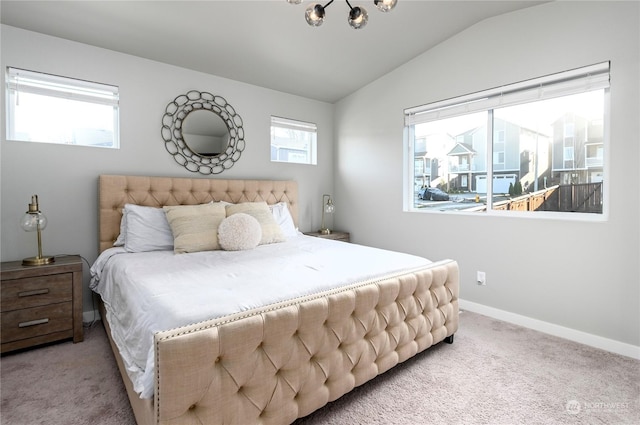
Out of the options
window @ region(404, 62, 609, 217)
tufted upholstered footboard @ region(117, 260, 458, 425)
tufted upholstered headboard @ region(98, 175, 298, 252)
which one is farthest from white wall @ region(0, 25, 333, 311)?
window @ region(404, 62, 609, 217)

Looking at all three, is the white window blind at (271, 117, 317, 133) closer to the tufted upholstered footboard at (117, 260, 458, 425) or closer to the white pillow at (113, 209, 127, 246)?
the white pillow at (113, 209, 127, 246)

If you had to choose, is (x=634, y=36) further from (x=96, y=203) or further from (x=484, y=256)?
(x=96, y=203)

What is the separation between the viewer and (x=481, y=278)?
303 cm

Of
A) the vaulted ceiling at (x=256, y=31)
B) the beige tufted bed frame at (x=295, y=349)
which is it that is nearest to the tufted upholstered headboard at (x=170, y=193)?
the vaulted ceiling at (x=256, y=31)

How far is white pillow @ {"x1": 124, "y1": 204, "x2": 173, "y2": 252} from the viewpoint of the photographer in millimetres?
2623

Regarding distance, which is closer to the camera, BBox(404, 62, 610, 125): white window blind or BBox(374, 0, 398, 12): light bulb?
BBox(374, 0, 398, 12): light bulb

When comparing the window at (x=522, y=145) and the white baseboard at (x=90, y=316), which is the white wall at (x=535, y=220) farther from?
the white baseboard at (x=90, y=316)

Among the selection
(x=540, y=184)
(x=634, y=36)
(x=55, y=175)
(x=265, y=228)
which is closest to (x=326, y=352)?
(x=265, y=228)

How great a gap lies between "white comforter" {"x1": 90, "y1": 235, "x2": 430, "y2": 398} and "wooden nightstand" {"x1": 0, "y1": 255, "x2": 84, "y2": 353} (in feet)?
0.64

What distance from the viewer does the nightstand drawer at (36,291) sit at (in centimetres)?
217

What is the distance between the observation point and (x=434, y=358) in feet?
7.11

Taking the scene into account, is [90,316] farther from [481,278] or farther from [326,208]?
[481,278]

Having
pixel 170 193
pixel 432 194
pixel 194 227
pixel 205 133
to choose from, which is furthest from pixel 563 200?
pixel 170 193

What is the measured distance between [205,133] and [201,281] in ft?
7.10
